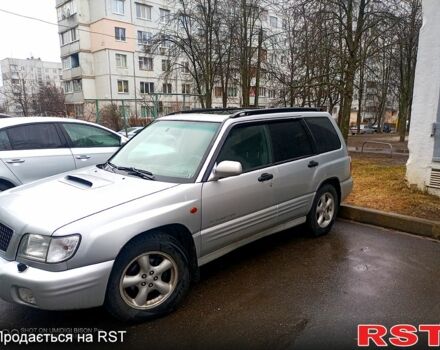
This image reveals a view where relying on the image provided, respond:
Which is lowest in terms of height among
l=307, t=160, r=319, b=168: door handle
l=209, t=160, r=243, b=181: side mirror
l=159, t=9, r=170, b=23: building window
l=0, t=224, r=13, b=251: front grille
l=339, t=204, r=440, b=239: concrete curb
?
l=339, t=204, r=440, b=239: concrete curb

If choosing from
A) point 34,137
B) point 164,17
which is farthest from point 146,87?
point 34,137

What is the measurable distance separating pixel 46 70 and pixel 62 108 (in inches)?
2083

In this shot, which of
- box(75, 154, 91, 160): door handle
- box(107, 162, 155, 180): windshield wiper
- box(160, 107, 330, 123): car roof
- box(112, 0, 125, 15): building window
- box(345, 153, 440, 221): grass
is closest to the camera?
box(107, 162, 155, 180): windshield wiper

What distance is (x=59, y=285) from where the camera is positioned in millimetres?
2348

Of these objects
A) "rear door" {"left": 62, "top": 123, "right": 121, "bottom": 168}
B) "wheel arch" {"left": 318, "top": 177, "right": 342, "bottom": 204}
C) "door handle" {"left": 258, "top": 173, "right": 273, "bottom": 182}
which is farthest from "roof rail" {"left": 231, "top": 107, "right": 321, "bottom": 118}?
"rear door" {"left": 62, "top": 123, "right": 121, "bottom": 168}

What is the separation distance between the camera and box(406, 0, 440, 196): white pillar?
554cm

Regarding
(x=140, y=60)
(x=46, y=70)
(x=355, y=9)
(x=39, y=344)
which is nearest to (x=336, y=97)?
(x=355, y=9)

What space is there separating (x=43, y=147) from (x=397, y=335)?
5066 millimetres

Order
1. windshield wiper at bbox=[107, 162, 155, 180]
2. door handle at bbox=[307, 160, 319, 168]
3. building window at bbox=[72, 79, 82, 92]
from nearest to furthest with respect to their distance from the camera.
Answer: windshield wiper at bbox=[107, 162, 155, 180] < door handle at bbox=[307, 160, 319, 168] < building window at bbox=[72, 79, 82, 92]

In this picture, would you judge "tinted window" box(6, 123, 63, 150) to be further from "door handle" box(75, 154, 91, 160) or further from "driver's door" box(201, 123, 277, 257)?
"driver's door" box(201, 123, 277, 257)

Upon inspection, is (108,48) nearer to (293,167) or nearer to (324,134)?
(324,134)

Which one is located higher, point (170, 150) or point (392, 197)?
point (170, 150)

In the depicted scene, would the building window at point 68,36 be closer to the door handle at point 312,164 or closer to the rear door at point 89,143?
the rear door at point 89,143

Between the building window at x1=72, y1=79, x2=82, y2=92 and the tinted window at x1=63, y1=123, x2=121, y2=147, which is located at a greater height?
the building window at x1=72, y1=79, x2=82, y2=92
